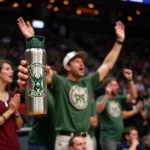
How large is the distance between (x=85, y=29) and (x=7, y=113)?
1393 centimetres

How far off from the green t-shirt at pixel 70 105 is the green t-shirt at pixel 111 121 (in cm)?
194

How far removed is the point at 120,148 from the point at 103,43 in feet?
Result: 40.6

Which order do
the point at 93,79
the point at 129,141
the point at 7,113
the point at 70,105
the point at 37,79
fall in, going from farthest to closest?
1. the point at 129,141
2. the point at 93,79
3. the point at 70,105
4. the point at 7,113
5. the point at 37,79

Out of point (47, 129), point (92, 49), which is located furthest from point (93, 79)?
point (92, 49)

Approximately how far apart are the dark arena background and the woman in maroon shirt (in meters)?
7.96

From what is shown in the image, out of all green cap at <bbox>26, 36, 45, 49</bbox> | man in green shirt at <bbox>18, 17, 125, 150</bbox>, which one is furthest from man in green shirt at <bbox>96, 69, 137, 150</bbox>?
green cap at <bbox>26, 36, 45, 49</bbox>

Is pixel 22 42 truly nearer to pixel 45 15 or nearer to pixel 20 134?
pixel 45 15

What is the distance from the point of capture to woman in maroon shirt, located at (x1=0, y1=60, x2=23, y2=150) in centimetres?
383

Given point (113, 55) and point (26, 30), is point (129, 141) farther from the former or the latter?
point (26, 30)

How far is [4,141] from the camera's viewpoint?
3.83m

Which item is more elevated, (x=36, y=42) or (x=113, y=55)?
(x=113, y=55)

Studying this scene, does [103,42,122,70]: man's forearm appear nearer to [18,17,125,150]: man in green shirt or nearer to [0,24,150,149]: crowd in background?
[18,17,125,150]: man in green shirt

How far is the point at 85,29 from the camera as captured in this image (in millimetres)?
17578

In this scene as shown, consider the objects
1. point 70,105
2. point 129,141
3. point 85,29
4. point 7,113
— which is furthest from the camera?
point 85,29
